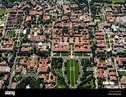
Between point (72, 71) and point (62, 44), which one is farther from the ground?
point (62, 44)

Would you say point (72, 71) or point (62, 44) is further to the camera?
point (62, 44)

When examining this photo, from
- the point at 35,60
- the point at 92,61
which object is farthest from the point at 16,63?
the point at 92,61

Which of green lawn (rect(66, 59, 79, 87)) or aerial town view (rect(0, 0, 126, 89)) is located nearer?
green lawn (rect(66, 59, 79, 87))

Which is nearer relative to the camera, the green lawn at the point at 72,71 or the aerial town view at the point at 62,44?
the green lawn at the point at 72,71

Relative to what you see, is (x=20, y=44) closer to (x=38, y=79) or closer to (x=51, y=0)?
(x=38, y=79)
